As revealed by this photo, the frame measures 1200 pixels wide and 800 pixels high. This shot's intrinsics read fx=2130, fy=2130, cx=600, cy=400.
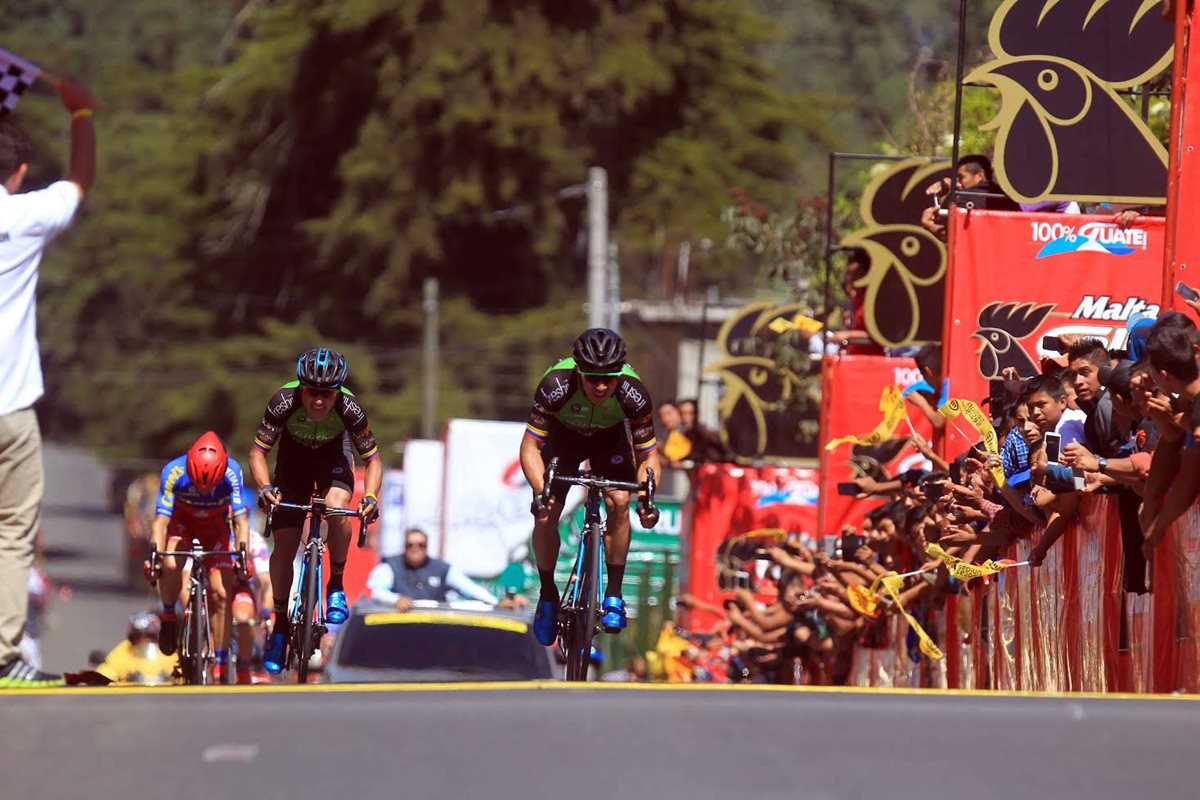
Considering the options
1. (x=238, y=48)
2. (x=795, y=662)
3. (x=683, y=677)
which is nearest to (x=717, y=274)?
(x=238, y=48)

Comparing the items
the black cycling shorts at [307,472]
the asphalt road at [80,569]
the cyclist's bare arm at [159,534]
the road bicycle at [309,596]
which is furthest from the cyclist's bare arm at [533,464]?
the asphalt road at [80,569]

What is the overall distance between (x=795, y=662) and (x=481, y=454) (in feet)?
41.2

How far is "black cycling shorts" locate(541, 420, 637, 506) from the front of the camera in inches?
442

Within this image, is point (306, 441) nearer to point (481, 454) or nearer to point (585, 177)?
point (481, 454)

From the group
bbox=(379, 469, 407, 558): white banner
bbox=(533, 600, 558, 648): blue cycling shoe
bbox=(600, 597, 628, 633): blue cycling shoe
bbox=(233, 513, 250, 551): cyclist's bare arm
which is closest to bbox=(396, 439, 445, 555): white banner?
bbox=(379, 469, 407, 558): white banner

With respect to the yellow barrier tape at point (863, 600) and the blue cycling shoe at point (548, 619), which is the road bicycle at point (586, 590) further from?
the yellow barrier tape at point (863, 600)

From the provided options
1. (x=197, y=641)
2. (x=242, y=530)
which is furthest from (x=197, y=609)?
(x=242, y=530)

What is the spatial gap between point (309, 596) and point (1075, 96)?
18.4 feet

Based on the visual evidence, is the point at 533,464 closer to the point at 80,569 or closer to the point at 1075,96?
the point at 1075,96

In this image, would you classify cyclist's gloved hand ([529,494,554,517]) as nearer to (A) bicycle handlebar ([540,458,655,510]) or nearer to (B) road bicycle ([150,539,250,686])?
(A) bicycle handlebar ([540,458,655,510])

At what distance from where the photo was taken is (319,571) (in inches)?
482

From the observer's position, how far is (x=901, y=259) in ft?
55.2

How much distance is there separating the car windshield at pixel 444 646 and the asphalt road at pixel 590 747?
10710 mm

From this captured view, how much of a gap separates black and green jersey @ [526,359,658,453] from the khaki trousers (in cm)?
372
